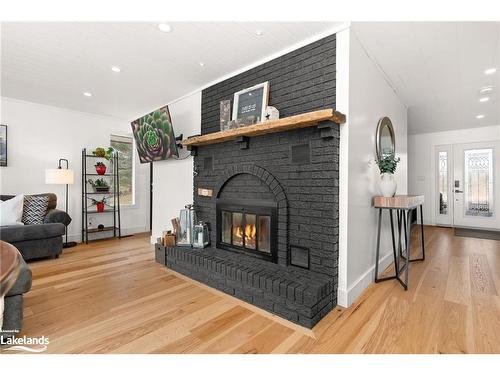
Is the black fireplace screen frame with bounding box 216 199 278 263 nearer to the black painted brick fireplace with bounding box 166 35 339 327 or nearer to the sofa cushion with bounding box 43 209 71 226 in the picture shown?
the black painted brick fireplace with bounding box 166 35 339 327

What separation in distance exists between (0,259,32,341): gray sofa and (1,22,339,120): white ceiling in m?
2.01

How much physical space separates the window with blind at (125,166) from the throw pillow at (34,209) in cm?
147

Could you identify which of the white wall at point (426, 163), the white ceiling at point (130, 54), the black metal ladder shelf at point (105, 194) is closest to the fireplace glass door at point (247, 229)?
the white ceiling at point (130, 54)

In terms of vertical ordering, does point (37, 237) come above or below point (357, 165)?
below

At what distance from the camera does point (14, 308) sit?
5.26 feet

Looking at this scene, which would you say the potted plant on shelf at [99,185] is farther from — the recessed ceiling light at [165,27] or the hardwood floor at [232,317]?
the recessed ceiling light at [165,27]

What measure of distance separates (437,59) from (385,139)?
35.4 inches

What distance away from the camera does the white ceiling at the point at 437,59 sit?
2115 millimetres

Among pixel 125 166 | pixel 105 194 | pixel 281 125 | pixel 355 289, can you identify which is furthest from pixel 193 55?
pixel 105 194

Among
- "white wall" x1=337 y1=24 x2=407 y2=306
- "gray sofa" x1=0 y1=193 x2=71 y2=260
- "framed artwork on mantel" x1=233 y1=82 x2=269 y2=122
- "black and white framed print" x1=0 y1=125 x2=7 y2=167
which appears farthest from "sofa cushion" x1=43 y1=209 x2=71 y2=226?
"white wall" x1=337 y1=24 x2=407 y2=306

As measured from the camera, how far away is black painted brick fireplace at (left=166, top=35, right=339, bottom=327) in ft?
6.61

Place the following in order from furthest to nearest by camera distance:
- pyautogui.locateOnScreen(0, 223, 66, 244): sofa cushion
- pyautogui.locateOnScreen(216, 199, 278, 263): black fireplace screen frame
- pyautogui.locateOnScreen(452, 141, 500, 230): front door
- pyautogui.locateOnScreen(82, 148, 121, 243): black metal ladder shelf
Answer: pyautogui.locateOnScreen(452, 141, 500, 230): front door < pyautogui.locateOnScreen(82, 148, 121, 243): black metal ladder shelf < pyautogui.locateOnScreen(0, 223, 66, 244): sofa cushion < pyautogui.locateOnScreen(216, 199, 278, 263): black fireplace screen frame

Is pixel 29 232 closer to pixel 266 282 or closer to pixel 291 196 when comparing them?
pixel 266 282

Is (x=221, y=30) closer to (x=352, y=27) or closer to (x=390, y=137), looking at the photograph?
(x=352, y=27)
